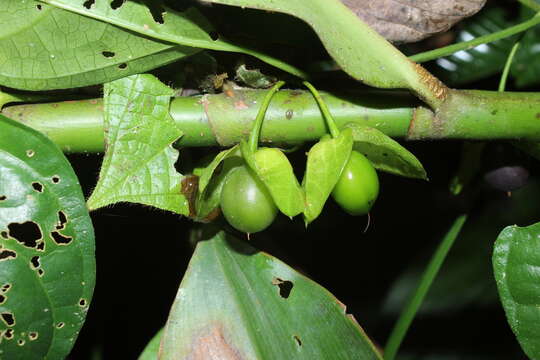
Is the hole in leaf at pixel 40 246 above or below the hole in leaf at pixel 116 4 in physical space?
below

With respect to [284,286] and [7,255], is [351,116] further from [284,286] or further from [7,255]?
[7,255]

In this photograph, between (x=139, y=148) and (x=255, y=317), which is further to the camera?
(x=255, y=317)

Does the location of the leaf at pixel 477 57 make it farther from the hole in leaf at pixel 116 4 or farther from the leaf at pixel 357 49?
the hole in leaf at pixel 116 4

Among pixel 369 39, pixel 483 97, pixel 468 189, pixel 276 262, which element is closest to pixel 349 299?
pixel 468 189

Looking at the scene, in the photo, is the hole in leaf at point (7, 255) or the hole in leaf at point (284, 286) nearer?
the hole in leaf at point (7, 255)

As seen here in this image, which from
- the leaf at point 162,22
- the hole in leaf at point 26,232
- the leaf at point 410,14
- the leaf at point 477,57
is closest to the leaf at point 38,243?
the hole in leaf at point 26,232

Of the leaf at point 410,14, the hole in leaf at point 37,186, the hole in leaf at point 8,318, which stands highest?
the leaf at point 410,14

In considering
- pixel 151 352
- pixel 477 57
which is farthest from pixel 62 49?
pixel 477 57
